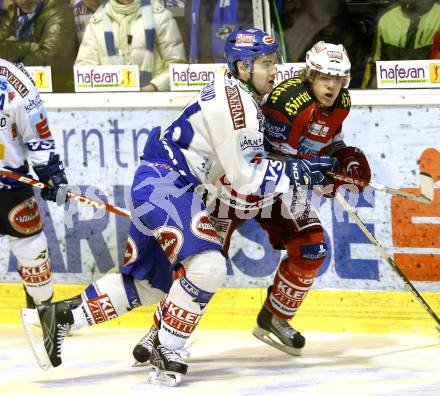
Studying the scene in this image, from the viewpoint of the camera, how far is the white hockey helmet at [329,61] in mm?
4598

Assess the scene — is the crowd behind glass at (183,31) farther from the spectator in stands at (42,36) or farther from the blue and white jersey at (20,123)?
the blue and white jersey at (20,123)

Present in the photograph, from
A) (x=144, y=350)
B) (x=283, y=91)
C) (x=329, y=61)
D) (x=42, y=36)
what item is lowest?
(x=144, y=350)

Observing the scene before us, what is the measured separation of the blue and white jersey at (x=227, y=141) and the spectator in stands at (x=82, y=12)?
1.48 meters

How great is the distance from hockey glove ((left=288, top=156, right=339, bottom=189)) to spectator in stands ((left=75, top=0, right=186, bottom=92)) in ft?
4.34

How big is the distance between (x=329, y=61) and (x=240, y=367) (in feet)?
3.97

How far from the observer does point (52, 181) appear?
5.18 meters

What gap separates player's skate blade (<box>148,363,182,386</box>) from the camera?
4.34 m

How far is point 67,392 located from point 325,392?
0.90 meters

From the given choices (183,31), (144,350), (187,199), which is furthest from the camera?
(183,31)

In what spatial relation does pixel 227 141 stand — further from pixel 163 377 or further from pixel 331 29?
pixel 331 29

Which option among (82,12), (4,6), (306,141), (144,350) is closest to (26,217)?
(144,350)

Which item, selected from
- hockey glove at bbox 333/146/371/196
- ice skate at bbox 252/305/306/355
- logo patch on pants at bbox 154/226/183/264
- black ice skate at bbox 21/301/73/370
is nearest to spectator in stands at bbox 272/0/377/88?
hockey glove at bbox 333/146/371/196

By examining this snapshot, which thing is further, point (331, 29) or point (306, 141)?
point (331, 29)

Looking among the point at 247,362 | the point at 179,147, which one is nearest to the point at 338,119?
the point at 179,147
